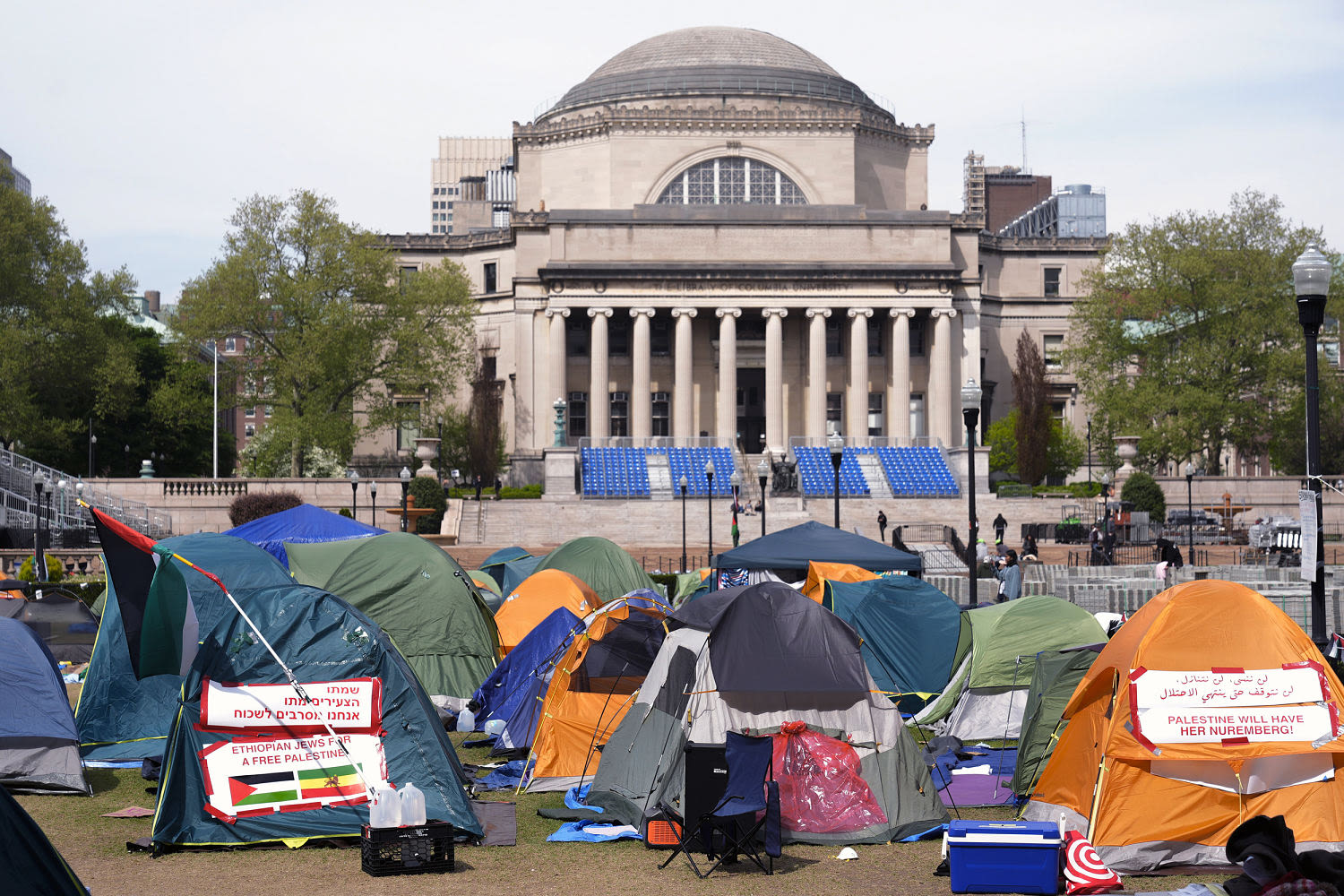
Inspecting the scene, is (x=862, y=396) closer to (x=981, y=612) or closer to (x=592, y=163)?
(x=592, y=163)

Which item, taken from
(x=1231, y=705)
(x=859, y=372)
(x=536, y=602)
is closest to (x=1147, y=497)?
(x=859, y=372)

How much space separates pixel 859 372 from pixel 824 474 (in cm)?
879

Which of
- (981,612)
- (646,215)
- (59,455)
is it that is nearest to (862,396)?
(646,215)

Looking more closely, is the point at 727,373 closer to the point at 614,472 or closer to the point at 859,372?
the point at 859,372

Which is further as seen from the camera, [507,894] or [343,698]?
[343,698]

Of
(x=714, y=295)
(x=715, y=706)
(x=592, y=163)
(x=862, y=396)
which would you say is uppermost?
(x=592, y=163)

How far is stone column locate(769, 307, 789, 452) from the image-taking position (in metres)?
68.1

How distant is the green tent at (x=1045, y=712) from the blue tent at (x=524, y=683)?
521 centimetres

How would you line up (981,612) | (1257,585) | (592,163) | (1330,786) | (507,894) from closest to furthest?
(507,894), (1330,786), (981,612), (1257,585), (592,163)

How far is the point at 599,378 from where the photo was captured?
2682 inches

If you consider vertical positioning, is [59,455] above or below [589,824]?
above

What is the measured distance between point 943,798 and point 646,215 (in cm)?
5764

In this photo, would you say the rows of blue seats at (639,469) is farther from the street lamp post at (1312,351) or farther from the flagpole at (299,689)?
the street lamp post at (1312,351)

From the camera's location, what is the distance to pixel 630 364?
2854 inches
